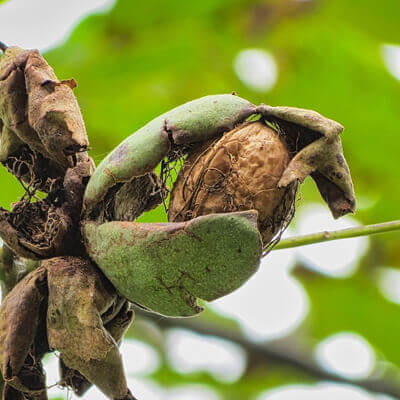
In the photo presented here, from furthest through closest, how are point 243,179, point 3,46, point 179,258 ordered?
1. point 3,46
2. point 243,179
3. point 179,258

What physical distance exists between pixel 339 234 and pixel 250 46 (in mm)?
1998

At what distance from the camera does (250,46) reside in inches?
150

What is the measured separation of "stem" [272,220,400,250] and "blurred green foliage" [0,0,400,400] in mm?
1374

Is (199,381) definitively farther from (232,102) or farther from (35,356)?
(232,102)

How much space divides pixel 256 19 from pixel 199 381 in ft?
8.25

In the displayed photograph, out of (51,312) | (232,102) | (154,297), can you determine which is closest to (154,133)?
(232,102)

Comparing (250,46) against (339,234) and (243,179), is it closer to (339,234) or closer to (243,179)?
(339,234)

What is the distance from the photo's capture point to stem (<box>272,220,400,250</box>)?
1.98 m

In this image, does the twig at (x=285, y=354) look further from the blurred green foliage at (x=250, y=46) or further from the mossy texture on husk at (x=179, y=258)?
the mossy texture on husk at (x=179, y=258)

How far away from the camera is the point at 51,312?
176cm

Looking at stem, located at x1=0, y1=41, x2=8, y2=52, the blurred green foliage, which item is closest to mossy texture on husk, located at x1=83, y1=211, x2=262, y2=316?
stem, located at x1=0, y1=41, x2=8, y2=52

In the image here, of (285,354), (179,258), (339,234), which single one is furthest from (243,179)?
(285,354)

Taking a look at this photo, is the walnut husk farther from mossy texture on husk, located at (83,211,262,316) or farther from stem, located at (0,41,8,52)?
stem, located at (0,41,8,52)

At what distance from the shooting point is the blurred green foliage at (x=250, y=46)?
11.1 feet
